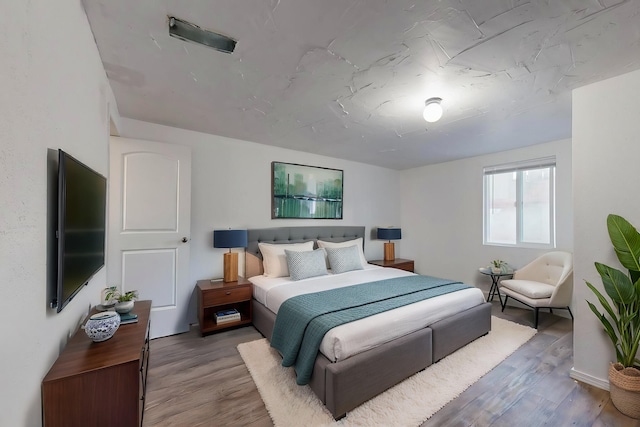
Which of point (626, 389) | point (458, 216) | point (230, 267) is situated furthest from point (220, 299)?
point (458, 216)

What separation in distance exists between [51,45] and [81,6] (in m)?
0.46

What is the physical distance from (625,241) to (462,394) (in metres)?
1.57

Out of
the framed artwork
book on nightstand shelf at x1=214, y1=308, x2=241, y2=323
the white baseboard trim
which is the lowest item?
the white baseboard trim

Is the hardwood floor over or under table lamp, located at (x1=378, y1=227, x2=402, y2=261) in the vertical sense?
under

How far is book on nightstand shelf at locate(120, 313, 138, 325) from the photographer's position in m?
1.71

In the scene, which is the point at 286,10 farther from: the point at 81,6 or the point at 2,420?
the point at 2,420

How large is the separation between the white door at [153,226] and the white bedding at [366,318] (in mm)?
907

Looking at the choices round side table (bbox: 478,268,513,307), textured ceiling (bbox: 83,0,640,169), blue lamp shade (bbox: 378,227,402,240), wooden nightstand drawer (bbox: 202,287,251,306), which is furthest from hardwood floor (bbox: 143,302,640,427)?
blue lamp shade (bbox: 378,227,402,240)

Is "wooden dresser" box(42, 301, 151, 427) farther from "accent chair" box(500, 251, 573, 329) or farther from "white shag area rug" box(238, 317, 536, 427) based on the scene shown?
"accent chair" box(500, 251, 573, 329)

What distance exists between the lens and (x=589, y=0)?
4.11ft

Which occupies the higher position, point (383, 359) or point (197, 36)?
point (197, 36)

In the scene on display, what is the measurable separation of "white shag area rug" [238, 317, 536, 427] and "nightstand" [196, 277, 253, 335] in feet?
1.55

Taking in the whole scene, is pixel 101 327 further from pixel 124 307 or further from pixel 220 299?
pixel 220 299

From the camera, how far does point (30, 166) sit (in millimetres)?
910
